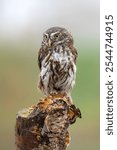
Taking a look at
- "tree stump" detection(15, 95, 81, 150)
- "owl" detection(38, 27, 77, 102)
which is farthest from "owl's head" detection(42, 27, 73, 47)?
"tree stump" detection(15, 95, 81, 150)

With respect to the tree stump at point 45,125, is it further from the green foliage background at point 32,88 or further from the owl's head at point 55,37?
the owl's head at point 55,37

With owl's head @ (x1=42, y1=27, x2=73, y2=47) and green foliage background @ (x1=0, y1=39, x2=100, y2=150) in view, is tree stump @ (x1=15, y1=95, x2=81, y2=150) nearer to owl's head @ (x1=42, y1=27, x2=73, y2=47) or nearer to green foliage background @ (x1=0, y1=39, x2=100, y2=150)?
green foliage background @ (x1=0, y1=39, x2=100, y2=150)

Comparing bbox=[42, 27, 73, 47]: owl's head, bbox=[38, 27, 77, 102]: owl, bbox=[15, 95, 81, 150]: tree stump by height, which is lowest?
bbox=[15, 95, 81, 150]: tree stump

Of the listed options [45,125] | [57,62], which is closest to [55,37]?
[57,62]

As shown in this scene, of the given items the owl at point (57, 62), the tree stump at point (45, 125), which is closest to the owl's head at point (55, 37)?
the owl at point (57, 62)

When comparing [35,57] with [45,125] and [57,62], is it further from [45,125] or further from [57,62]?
[45,125]

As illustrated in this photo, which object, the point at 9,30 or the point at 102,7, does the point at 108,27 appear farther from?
the point at 9,30
